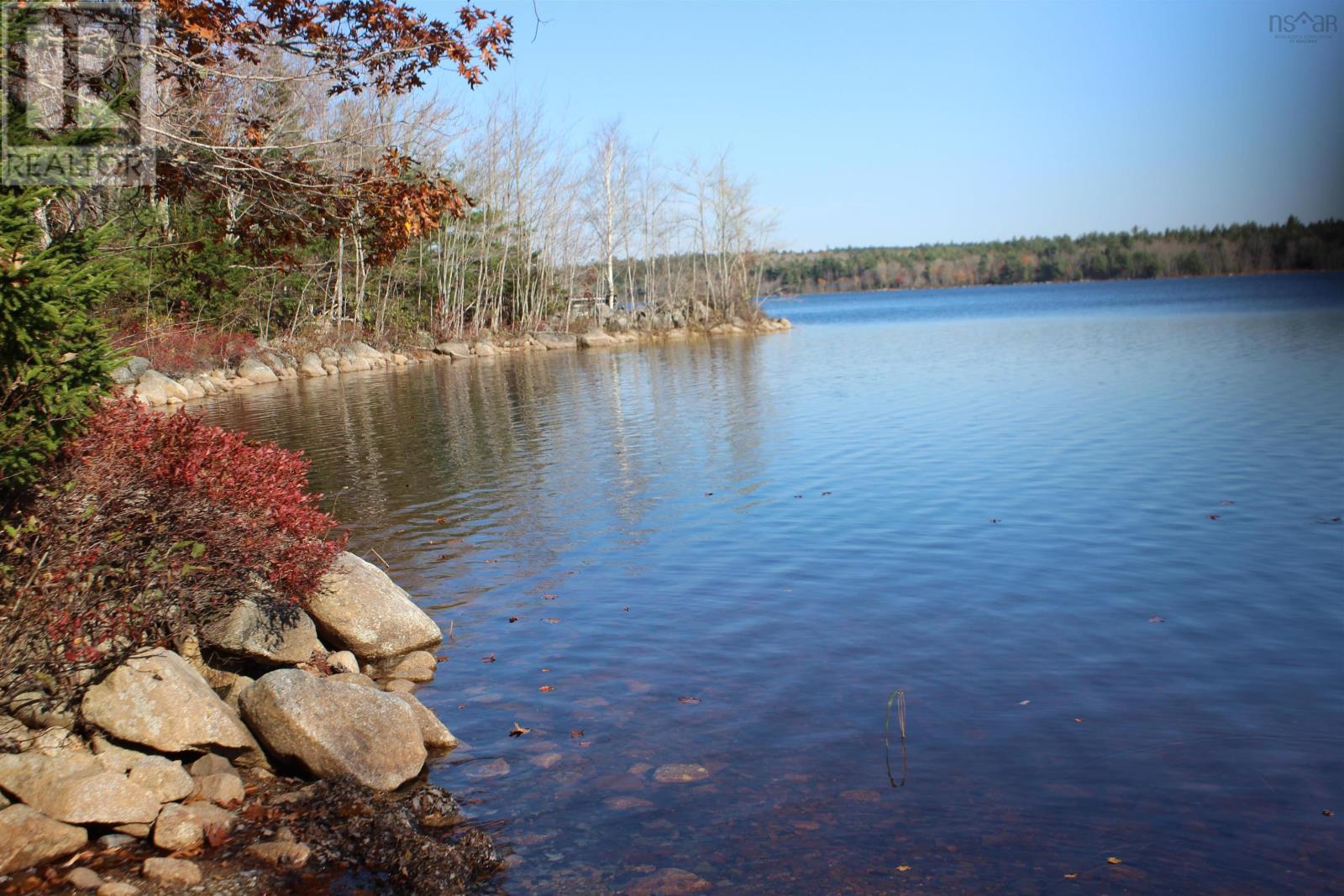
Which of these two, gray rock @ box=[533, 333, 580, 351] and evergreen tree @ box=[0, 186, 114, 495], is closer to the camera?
evergreen tree @ box=[0, 186, 114, 495]

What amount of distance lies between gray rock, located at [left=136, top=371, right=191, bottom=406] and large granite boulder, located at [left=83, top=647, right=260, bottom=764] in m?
23.2

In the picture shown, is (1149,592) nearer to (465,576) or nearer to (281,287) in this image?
(465,576)

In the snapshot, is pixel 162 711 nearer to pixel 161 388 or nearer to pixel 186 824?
pixel 186 824

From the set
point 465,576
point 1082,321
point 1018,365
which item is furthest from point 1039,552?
point 1082,321

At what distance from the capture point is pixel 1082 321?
185 feet

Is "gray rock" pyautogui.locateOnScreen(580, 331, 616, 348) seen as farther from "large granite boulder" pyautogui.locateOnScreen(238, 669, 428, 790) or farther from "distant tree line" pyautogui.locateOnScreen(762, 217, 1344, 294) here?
"large granite boulder" pyautogui.locateOnScreen(238, 669, 428, 790)

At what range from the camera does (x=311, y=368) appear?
38906 millimetres

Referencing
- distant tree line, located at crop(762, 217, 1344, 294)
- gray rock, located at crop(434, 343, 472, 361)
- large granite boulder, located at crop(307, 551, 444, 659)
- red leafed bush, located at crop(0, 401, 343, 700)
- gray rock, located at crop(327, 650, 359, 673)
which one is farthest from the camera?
distant tree line, located at crop(762, 217, 1344, 294)

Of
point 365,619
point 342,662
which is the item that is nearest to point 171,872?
point 342,662

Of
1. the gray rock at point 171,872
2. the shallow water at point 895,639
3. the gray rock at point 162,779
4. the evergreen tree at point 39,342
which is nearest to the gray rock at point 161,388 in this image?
the shallow water at point 895,639

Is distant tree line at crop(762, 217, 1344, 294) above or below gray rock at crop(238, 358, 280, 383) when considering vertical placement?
above

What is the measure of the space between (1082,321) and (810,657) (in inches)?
2105

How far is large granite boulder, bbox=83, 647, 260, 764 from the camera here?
18.7 feet

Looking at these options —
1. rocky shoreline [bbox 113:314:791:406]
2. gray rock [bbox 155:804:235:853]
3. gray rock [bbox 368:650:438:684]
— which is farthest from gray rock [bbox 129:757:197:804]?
rocky shoreline [bbox 113:314:791:406]
